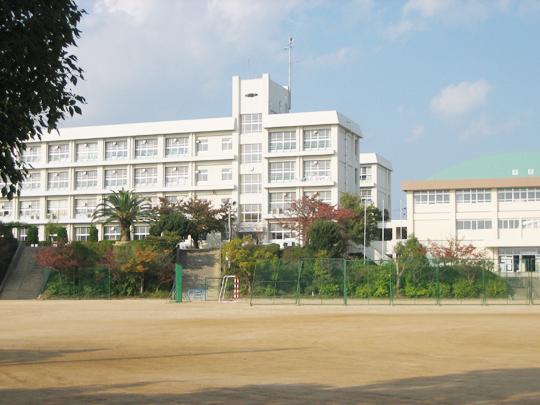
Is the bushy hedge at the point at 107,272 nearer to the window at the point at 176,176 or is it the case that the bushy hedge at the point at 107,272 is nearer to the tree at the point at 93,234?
the tree at the point at 93,234

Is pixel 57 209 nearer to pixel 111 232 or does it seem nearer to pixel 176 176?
pixel 111 232

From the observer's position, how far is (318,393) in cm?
1267

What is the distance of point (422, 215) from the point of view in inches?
3221

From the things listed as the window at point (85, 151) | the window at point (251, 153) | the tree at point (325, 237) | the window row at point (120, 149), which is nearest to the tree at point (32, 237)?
the window row at point (120, 149)

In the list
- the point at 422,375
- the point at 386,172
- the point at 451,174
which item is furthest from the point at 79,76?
the point at 386,172

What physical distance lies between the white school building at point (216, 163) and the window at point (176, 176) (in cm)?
11

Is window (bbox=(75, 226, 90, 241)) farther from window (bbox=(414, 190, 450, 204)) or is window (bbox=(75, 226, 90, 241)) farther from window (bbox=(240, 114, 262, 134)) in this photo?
window (bbox=(414, 190, 450, 204))

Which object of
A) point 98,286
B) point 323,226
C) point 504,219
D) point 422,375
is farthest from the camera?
point 504,219

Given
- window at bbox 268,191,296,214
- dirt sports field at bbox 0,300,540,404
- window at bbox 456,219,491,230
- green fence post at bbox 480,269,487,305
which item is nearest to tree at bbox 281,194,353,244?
window at bbox 268,191,296,214

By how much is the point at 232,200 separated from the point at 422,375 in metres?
69.6

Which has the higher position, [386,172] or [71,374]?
[386,172]

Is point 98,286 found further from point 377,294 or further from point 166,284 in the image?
point 377,294

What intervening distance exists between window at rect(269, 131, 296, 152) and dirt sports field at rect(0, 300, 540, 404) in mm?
51345

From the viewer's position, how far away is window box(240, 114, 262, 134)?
8431cm
